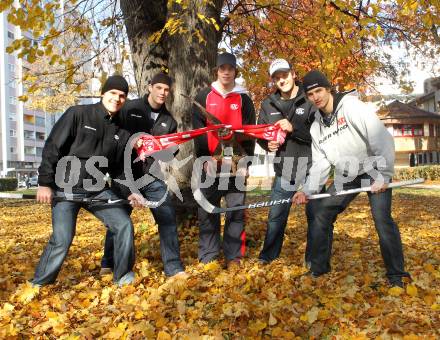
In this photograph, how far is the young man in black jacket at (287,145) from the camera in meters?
5.31

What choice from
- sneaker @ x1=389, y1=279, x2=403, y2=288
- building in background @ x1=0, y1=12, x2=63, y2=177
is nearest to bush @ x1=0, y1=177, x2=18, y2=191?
sneaker @ x1=389, y1=279, x2=403, y2=288

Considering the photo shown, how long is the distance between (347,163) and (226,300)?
195cm

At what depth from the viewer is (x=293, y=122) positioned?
5.36 metres

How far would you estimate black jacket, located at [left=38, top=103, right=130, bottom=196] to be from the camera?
457cm

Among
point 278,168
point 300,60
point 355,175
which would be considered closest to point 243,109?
point 278,168

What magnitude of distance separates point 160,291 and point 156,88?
2.31 meters

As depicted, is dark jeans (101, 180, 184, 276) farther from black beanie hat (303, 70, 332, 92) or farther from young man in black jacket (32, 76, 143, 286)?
black beanie hat (303, 70, 332, 92)

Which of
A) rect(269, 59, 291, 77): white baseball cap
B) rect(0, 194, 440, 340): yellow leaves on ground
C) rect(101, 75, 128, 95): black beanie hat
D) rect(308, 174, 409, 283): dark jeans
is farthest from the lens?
rect(269, 59, 291, 77): white baseball cap

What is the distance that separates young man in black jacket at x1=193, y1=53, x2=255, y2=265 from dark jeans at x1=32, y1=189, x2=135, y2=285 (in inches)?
41.6

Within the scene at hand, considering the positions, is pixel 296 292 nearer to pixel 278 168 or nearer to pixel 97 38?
pixel 278 168

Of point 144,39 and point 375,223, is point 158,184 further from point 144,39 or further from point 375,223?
point 144,39

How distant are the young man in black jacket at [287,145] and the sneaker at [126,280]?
1.63m

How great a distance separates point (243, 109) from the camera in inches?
215

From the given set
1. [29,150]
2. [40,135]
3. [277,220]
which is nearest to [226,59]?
[277,220]
